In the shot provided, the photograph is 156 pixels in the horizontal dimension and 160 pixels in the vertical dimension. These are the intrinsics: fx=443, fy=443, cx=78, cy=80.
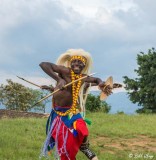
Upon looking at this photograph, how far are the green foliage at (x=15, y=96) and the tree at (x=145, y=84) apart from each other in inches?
204

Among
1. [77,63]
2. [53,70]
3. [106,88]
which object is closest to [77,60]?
[77,63]

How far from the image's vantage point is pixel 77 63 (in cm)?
541

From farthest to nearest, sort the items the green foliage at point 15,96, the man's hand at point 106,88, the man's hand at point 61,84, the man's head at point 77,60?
the green foliage at point 15,96, the man's head at point 77,60, the man's hand at point 106,88, the man's hand at point 61,84

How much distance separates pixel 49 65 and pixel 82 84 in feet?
1.69

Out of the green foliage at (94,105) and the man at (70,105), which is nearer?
the man at (70,105)

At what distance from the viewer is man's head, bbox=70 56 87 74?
17.7ft

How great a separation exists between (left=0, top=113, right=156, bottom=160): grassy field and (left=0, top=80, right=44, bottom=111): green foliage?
1002 centimetres

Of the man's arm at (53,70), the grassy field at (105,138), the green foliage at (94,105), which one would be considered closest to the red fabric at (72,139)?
the man's arm at (53,70)

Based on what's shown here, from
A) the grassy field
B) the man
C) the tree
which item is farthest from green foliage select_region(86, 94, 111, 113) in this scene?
the man

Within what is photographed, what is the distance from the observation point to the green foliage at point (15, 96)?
22.5 m

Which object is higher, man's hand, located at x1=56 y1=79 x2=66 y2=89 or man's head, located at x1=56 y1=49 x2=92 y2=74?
man's head, located at x1=56 y1=49 x2=92 y2=74

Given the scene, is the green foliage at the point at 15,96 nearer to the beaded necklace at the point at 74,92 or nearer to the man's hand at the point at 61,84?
the beaded necklace at the point at 74,92

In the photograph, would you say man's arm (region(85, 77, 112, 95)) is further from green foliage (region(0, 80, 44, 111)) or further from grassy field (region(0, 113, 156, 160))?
green foliage (region(0, 80, 44, 111))

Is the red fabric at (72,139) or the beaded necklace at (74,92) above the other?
the beaded necklace at (74,92)
